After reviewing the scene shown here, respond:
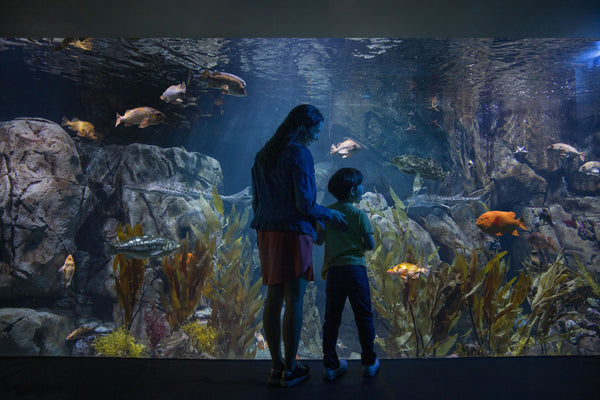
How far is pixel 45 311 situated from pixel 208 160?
5148 mm

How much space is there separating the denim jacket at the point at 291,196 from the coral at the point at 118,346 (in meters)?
3.71

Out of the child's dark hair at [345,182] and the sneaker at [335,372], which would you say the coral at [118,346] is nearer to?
the sneaker at [335,372]

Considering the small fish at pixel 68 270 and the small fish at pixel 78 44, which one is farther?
the small fish at pixel 68 270

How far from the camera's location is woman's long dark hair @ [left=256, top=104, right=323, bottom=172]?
2477 millimetres

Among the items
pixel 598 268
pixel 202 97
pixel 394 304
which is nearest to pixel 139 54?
pixel 202 97

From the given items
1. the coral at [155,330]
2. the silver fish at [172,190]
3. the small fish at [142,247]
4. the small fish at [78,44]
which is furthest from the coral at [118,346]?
the small fish at [78,44]

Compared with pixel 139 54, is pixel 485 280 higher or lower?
lower

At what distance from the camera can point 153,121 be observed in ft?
17.3

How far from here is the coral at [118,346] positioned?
4.57 m

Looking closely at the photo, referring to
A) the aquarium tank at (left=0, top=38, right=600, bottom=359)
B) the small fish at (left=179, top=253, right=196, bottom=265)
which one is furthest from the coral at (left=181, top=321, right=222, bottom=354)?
the small fish at (left=179, top=253, right=196, bottom=265)

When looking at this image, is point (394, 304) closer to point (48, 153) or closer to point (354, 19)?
point (354, 19)

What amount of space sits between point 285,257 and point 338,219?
1.82ft

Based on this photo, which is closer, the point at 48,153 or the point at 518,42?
the point at 48,153

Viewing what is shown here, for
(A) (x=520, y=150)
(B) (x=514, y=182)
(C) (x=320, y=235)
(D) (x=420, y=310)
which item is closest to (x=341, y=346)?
(D) (x=420, y=310)
